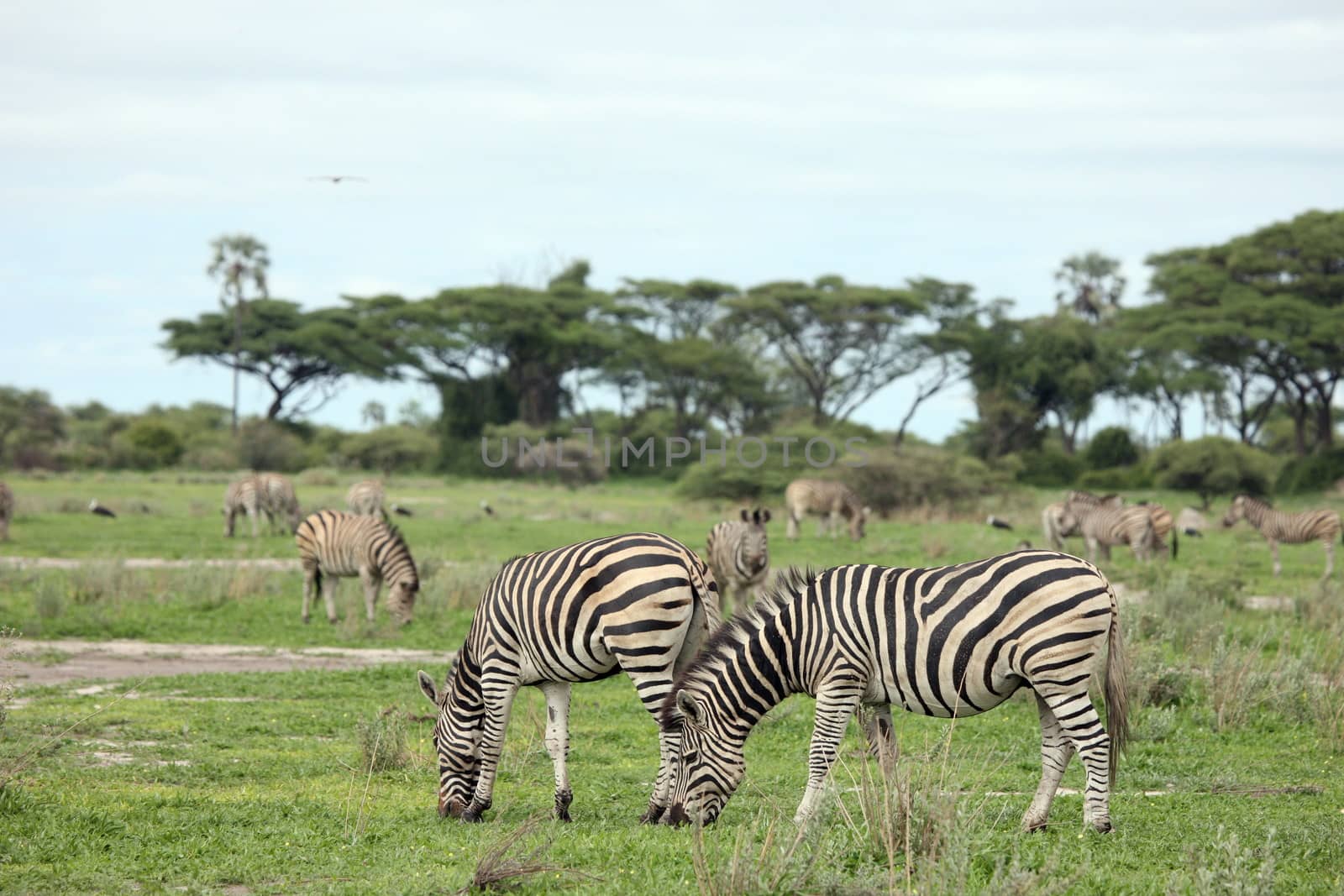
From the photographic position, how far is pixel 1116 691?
24.1 ft

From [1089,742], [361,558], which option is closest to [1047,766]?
[1089,742]

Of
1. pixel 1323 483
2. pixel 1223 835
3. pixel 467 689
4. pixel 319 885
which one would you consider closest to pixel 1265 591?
pixel 1223 835

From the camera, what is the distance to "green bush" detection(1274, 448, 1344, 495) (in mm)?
48844

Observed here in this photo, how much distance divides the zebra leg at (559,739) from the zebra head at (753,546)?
9233 millimetres

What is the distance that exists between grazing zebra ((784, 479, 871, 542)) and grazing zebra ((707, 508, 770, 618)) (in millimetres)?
12798

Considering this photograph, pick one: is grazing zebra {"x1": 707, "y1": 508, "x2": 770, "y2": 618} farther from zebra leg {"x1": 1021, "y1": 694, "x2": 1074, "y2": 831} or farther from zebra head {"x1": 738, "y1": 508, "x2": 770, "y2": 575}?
zebra leg {"x1": 1021, "y1": 694, "x2": 1074, "y2": 831}

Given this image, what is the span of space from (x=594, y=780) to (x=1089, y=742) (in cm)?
347

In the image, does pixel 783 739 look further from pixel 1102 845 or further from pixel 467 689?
pixel 1102 845

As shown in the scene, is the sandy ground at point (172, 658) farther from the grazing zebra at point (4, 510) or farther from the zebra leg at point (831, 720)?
the grazing zebra at point (4, 510)

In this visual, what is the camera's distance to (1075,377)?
6319 centimetres

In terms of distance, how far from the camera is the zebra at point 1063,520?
26.7 metres

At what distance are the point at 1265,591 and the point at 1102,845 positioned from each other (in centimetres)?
1614

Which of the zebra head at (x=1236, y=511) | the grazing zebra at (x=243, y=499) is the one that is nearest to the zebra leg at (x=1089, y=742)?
the zebra head at (x=1236, y=511)

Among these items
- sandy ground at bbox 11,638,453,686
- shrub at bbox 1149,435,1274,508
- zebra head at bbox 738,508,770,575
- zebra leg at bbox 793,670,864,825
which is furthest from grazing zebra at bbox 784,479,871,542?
zebra leg at bbox 793,670,864,825
